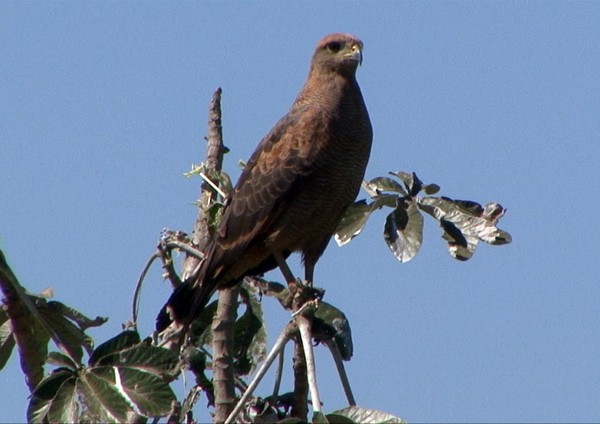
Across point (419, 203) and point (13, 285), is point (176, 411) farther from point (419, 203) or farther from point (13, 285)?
point (419, 203)

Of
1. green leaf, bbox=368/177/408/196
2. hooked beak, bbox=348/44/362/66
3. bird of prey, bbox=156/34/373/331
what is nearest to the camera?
green leaf, bbox=368/177/408/196

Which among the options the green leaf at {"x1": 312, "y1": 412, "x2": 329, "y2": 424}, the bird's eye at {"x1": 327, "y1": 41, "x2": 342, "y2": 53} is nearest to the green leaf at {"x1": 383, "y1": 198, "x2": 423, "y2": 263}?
the green leaf at {"x1": 312, "y1": 412, "x2": 329, "y2": 424}

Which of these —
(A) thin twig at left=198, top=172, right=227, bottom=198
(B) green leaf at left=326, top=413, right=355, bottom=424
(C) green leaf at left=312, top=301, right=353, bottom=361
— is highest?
(A) thin twig at left=198, top=172, right=227, bottom=198

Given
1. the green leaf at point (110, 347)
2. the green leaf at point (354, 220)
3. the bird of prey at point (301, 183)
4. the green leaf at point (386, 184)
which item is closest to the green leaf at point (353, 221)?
the green leaf at point (354, 220)

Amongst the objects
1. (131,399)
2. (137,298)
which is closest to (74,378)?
(131,399)

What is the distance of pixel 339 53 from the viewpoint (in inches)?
239

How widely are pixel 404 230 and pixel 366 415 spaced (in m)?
1.15

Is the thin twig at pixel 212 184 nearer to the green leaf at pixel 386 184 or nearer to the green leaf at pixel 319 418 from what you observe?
the green leaf at pixel 386 184

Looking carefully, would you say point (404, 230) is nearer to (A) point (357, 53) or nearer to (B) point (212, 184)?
(B) point (212, 184)

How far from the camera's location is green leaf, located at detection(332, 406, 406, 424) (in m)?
3.14

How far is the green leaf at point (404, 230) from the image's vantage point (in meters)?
4.10

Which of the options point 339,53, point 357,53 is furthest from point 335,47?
point 357,53

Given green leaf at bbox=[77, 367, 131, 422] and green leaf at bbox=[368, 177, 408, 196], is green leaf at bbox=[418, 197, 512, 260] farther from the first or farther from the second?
green leaf at bbox=[77, 367, 131, 422]

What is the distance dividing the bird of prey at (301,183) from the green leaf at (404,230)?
1308mm
